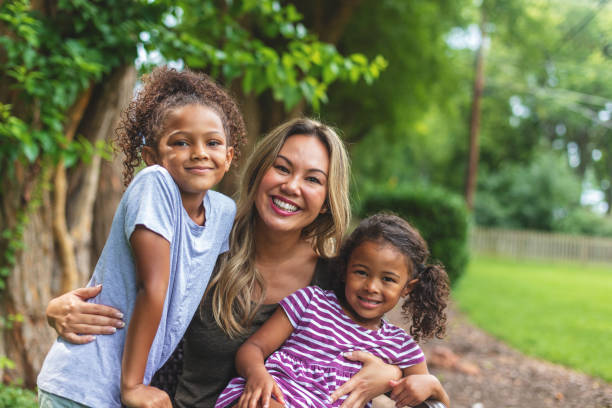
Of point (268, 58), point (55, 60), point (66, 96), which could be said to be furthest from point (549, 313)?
point (55, 60)

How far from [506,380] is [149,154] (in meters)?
5.04

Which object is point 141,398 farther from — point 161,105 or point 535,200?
A: point 535,200

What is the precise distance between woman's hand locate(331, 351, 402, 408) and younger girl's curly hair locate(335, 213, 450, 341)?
0.32m

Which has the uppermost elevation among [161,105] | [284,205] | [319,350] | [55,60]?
[55,60]

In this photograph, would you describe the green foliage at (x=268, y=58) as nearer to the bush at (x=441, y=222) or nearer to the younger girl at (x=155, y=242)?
the younger girl at (x=155, y=242)

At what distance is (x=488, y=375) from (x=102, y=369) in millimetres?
5126

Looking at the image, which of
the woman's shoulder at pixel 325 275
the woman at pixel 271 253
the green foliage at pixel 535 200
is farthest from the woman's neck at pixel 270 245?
the green foliage at pixel 535 200

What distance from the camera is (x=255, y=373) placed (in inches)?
78.7

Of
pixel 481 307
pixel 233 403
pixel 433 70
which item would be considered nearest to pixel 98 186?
pixel 233 403

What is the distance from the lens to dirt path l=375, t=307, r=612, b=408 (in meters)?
4.78

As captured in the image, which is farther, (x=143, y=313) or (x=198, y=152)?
(x=198, y=152)

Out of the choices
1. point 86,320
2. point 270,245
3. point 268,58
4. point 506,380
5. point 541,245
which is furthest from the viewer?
point 541,245

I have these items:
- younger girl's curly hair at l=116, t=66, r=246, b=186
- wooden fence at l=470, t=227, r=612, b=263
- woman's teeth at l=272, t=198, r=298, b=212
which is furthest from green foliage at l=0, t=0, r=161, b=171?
wooden fence at l=470, t=227, r=612, b=263

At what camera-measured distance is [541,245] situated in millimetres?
23531
